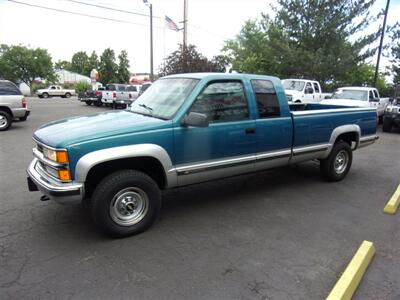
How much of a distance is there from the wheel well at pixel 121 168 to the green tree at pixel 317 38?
20.0m

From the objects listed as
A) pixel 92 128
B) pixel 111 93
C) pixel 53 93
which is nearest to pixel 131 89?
pixel 111 93

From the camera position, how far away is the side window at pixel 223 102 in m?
4.21

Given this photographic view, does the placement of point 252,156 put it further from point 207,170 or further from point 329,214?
point 329,214

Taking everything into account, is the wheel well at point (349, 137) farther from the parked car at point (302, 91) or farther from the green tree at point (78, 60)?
the green tree at point (78, 60)

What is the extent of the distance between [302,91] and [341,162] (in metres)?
11.7

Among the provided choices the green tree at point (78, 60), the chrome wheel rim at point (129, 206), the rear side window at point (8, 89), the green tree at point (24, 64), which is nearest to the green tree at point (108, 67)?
the green tree at point (24, 64)

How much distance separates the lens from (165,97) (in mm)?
4457

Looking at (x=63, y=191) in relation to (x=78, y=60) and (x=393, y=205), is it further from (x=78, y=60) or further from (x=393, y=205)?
(x=78, y=60)

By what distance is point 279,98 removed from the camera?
16.4 feet

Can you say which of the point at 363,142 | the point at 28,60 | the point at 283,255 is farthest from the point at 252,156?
the point at 28,60

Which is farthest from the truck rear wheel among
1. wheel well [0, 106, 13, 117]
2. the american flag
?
the american flag

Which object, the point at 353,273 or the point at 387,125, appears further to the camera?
the point at 387,125

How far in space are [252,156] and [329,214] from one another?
137 centimetres

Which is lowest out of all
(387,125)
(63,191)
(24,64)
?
(387,125)
